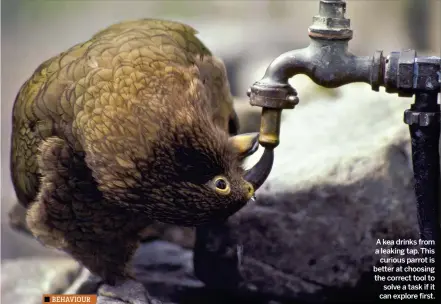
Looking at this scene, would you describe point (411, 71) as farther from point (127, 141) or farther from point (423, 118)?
point (127, 141)

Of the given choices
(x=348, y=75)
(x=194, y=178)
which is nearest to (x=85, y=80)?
(x=194, y=178)

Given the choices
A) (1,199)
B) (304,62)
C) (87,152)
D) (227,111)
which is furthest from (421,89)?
(1,199)

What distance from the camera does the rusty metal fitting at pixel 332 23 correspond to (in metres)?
1.22

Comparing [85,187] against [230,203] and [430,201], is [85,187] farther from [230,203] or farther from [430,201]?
[430,201]

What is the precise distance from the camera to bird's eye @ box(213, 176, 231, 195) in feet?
4.15

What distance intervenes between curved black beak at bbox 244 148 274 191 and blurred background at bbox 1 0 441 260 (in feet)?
0.45

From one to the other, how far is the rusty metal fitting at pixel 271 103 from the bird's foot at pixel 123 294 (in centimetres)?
42

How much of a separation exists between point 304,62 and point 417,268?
498mm

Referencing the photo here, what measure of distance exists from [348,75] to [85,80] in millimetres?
485

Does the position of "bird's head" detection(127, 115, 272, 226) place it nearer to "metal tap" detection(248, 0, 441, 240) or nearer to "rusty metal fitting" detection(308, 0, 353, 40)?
"metal tap" detection(248, 0, 441, 240)

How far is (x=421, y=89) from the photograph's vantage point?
123cm

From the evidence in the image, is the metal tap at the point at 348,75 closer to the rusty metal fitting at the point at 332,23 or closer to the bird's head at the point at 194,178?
the rusty metal fitting at the point at 332,23

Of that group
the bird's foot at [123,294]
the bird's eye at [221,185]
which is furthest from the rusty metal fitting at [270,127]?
the bird's foot at [123,294]

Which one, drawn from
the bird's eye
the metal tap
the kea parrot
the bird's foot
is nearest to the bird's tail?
the kea parrot
